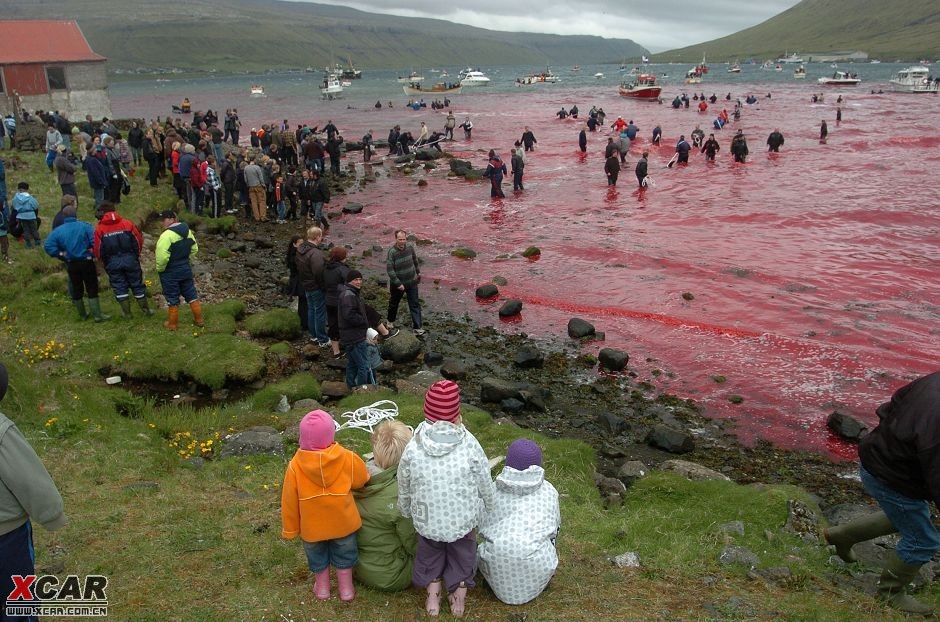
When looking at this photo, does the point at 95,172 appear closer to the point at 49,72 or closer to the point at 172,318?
the point at 172,318

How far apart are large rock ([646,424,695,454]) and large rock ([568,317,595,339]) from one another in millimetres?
4546

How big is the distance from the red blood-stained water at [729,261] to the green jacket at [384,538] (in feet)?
27.0

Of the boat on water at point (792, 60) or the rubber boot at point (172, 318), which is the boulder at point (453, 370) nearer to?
the rubber boot at point (172, 318)

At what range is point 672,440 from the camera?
10.5 metres

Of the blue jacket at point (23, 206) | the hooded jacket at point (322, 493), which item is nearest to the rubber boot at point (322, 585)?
the hooded jacket at point (322, 493)

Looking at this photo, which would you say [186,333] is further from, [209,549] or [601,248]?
[601,248]

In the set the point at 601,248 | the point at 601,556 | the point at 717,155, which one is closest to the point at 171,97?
the point at 717,155

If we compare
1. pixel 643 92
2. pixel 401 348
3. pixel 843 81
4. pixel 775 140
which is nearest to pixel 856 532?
pixel 401 348

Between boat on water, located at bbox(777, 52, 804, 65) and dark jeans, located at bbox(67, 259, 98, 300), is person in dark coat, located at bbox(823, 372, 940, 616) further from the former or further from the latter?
boat on water, located at bbox(777, 52, 804, 65)

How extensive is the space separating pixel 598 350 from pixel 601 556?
8489mm

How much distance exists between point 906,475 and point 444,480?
3479mm

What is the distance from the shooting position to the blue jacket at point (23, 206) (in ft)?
49.7

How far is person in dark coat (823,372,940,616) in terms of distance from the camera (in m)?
4.57

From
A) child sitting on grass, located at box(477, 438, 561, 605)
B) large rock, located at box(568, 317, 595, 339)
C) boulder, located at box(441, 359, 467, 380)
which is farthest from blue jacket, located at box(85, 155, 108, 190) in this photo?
child sitting on grass, located at box(477, 438, 561, 605)
